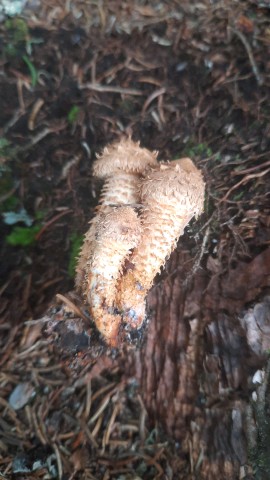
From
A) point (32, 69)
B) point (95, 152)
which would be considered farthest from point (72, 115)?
point (32, 69)

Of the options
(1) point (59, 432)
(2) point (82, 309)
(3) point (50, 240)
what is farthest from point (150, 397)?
(3) point (50, 240)

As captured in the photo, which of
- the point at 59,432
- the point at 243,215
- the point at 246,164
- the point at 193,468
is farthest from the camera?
the point at 246,164

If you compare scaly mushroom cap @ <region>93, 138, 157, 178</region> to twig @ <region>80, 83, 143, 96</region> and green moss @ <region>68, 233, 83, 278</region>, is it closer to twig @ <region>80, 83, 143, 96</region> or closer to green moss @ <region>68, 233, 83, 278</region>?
green moss @ <region>68, 233, 83, 278</region>

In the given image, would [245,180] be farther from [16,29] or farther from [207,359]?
[16,29]

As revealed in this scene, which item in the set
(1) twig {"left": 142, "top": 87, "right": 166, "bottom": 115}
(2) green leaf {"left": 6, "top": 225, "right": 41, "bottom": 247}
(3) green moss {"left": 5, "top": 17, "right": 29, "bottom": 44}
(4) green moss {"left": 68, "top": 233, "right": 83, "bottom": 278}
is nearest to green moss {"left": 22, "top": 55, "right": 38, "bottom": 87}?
(3) green moss {"left": 5, "top": 17, "right": 29, "bottom": 44}

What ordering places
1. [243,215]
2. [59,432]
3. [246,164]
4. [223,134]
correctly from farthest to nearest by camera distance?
[223,134] → [246,164] → [243,215] → [59,432]

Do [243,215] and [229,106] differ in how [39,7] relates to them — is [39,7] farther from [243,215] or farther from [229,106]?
[243,215]
